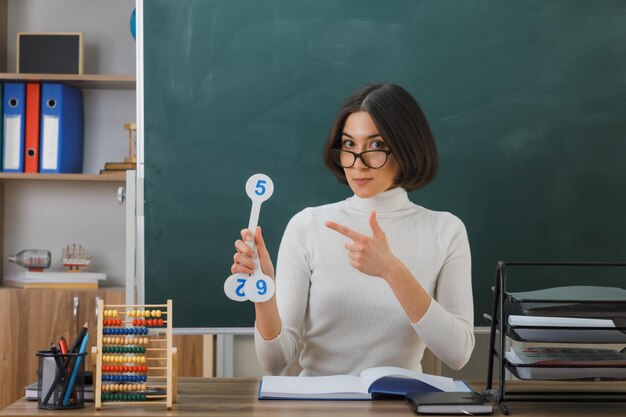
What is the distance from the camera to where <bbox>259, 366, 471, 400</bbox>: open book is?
→ 1603mm

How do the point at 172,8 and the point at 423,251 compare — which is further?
the point at 172,8

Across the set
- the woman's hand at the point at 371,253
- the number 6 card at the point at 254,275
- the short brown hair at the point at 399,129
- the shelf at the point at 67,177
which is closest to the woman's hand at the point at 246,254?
the number 6 card at the point at 254,275

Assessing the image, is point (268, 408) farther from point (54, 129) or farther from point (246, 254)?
point (54, 129)

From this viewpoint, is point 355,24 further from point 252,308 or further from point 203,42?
point 252,308

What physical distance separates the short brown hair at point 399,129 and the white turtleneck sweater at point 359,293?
0.14m

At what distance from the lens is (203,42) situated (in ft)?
9.23

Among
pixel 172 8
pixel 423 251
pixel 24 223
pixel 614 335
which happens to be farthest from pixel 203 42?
pixel 614 335

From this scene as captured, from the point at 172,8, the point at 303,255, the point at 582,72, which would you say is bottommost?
the point at 303,255

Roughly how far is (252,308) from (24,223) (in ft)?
4.50

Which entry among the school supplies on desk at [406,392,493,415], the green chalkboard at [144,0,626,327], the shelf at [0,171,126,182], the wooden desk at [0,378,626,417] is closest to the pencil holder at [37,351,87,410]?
the wooden desk at [0,378,626,417]

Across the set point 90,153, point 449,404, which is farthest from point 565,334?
point 90,153

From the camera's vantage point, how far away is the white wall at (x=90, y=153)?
365cm

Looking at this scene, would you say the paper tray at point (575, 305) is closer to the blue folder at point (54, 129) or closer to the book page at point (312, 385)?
the book page at point (312, 385)

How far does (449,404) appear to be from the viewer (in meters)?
1.50
